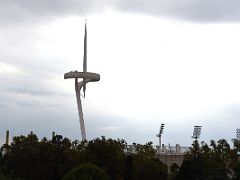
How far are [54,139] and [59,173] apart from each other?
6192mm

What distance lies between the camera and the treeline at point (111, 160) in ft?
157

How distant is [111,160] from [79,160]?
3.01m

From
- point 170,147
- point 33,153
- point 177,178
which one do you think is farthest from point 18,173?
point 170,147

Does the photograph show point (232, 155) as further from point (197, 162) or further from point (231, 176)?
point (197, 162)

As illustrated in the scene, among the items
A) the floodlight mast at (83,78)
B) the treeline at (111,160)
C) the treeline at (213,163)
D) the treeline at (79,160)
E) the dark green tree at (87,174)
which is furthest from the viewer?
the floodlight mast at (83,78)

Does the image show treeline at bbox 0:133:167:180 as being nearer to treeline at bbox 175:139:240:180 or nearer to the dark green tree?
treeline at bbox 175:139:240:180

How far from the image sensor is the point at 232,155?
5275 centimetres

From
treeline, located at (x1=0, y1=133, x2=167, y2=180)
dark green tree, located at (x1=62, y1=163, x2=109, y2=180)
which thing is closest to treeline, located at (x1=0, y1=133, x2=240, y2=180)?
treeline, located at (x1=0, y1=133, x2=167, y2=180)

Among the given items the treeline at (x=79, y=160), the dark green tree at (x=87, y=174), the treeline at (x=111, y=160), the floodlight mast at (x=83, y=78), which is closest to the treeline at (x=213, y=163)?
the treeline at (x=111, y=160)

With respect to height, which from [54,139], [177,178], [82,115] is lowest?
[177,178]

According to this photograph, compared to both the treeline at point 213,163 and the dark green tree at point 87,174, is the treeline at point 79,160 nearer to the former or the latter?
the treeline at point 213,163

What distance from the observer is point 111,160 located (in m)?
50.8

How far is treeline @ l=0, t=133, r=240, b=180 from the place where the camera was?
47844mm

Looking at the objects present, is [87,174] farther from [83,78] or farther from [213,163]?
[83,78]
